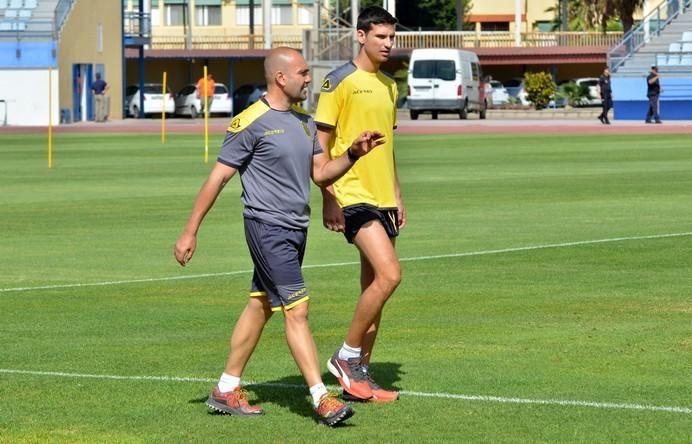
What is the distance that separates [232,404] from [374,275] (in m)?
1.19

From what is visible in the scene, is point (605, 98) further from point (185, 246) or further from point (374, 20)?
point (185, 246)

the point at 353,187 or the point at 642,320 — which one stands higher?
the point at 353,187

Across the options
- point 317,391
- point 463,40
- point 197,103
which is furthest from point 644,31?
point 317,391

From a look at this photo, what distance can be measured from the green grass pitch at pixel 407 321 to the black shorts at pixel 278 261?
0.65 metres

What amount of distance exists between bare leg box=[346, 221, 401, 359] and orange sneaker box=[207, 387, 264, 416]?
2.70 ft

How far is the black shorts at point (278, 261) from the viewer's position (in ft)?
29.1

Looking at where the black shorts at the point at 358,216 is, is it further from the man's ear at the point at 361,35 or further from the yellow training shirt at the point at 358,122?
the man's ear at the point at 361,35

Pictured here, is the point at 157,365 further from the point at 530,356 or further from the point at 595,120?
the point at 595,120

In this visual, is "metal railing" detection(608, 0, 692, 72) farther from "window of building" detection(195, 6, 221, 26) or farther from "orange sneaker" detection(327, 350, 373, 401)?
"window of building" detection(195, 6, 221, 26)

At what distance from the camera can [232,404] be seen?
9086 millimetres

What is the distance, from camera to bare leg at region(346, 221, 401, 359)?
9.50 meters

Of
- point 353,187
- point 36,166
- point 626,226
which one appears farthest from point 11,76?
point 353,187

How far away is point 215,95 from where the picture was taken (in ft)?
262

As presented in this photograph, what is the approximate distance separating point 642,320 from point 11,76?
54625mm
